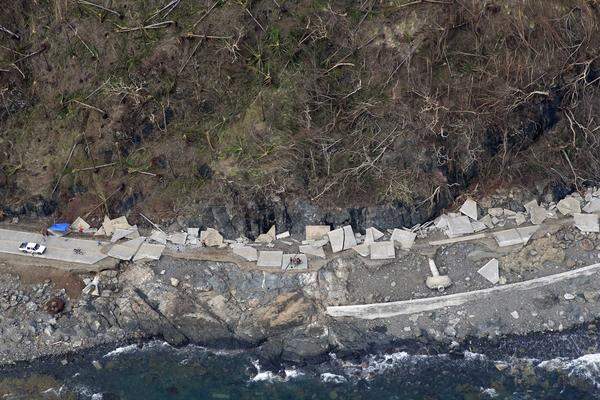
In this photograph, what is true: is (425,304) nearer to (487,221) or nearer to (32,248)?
(487,221)

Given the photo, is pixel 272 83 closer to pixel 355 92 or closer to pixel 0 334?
pixel 355 92

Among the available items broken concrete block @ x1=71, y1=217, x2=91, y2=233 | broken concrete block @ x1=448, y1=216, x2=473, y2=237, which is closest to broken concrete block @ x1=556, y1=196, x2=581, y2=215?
broken concrete block @ x1=448, y1=216, x2=473, y2=237

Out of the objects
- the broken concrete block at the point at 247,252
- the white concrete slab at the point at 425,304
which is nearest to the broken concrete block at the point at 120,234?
the broken concrete block at the point at 247,252

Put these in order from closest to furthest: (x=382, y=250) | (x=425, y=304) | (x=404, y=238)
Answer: (x=425, y=304)
(x=382, y=250)
(x=404, y=238)

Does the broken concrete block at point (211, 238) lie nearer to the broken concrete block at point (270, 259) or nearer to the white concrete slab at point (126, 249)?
the broken concrete block at point (270, 259)

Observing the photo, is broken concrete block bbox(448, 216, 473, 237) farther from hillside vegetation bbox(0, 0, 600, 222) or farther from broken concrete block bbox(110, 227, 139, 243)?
broken concrete block bbox(110, 227, 139, 243)

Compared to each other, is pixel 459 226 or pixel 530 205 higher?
pixel 530 205

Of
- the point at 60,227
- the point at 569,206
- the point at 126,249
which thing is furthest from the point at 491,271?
the point at 60,227
